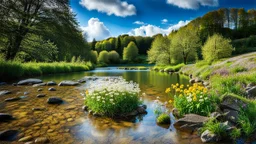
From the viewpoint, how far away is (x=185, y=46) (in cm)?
4309

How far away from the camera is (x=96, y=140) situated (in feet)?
15.6

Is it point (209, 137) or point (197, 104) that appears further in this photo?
point (197, 104)

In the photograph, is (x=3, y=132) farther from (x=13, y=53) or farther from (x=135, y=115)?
(x=13, y=53)

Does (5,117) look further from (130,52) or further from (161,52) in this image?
(130,52)

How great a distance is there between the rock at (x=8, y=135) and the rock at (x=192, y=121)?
4886 mm

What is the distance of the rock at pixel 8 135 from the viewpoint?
15.6ft

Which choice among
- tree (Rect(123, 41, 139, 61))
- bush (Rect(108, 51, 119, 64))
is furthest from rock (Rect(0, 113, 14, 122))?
tree (Rect(123, 41, 139, 61))

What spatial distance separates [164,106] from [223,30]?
251 ft

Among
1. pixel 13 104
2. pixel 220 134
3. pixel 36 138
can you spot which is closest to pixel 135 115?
pixel 220 134

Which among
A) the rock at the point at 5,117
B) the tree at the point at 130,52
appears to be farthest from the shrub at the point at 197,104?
the tree at the point at 130,52

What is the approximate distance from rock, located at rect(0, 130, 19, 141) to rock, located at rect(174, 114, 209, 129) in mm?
4886

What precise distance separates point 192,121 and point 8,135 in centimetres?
543

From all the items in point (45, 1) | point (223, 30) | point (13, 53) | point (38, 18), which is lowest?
point (13, 53)

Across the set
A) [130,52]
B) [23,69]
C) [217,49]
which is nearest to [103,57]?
[130,52]
